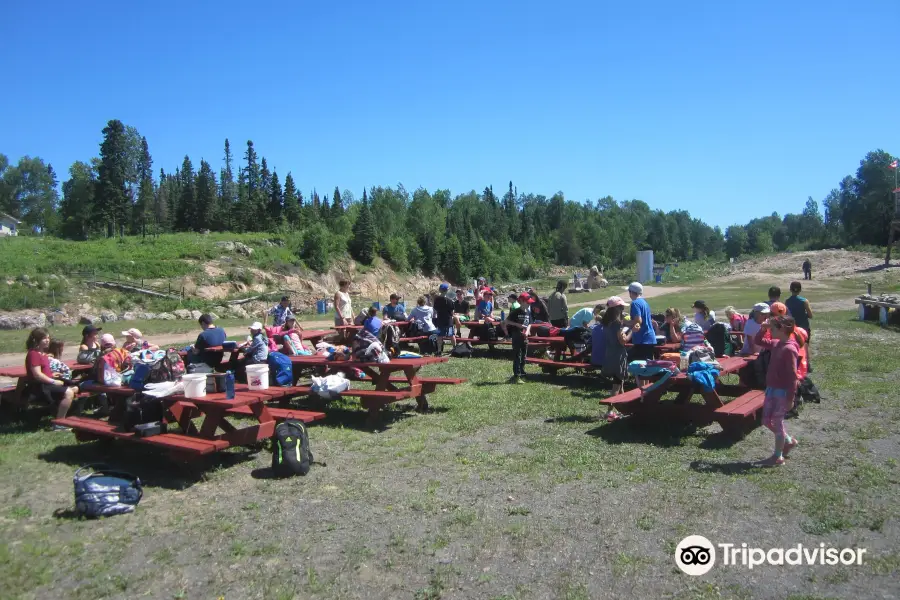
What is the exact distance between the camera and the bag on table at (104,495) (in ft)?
17.8

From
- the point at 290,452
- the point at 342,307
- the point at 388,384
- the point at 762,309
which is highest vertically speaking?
the point at 762,309

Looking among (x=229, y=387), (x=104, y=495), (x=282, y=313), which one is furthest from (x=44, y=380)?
(x=282, y=313)

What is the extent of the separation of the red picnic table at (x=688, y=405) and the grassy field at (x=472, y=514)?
206mm

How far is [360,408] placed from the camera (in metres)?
9.48

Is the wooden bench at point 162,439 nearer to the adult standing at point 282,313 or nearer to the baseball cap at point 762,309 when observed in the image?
the adult standing at point 282,313

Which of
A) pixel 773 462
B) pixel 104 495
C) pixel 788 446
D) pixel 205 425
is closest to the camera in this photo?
pixel 104 495

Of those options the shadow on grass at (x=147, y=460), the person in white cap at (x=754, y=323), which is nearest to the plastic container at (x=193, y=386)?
the shadow on grass at (x=147, y=460)

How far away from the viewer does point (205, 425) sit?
268 inches

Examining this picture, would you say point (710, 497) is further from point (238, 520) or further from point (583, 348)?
point (583, 348)

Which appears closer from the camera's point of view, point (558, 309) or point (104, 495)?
point (104, 495)

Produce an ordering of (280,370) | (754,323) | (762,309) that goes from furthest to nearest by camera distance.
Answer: (754,323) → (762,309) → (280,370)

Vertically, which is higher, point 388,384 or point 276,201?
point 276,201

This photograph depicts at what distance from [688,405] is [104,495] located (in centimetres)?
623

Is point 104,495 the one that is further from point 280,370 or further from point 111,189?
point 111,189
